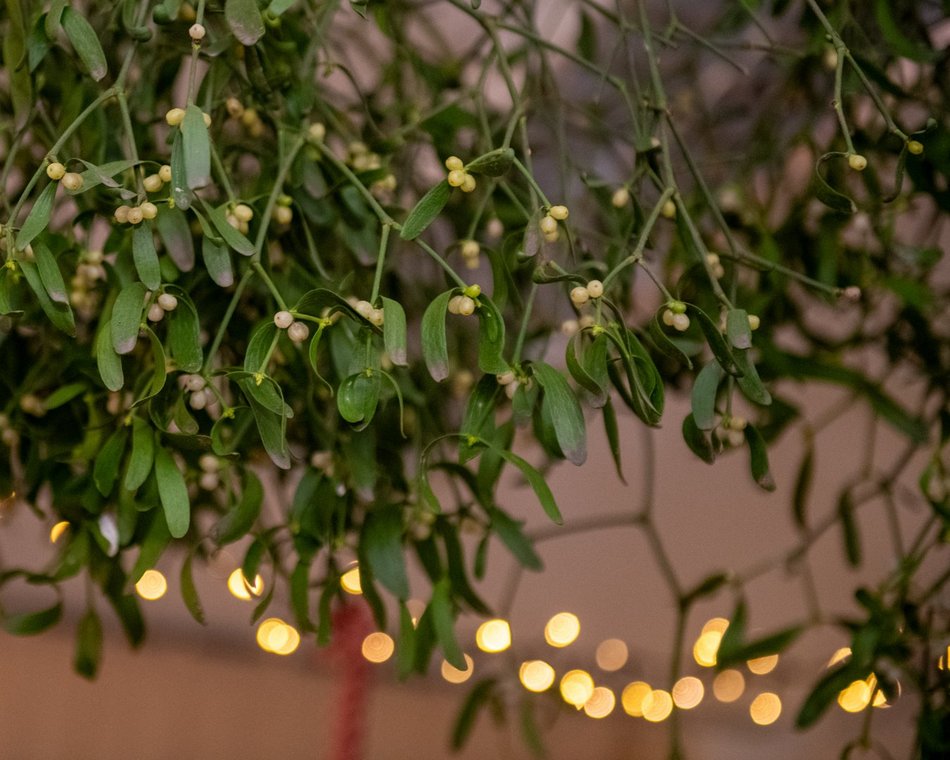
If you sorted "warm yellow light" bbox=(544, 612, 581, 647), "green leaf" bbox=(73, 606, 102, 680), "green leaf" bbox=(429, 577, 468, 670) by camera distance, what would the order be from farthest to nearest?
"warm yellow light" bbox=(544, 612, 581, 647) < "green leaf" bbox=(73, 606, 102, 680) < "green leaf" bbox=(429, 577, 468, 670)

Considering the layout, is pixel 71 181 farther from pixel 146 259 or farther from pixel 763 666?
pixel 763 666

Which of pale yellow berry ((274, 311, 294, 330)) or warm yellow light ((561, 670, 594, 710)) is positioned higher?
pale yellow berry ((274, 311, 294, 330))

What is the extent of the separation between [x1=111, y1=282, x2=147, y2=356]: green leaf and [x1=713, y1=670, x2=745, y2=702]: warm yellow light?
1.26 meters

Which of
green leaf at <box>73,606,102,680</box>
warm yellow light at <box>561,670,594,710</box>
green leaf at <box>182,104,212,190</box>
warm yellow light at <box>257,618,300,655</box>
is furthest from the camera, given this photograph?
warm yellow light at <box>257,618,300,655</box>

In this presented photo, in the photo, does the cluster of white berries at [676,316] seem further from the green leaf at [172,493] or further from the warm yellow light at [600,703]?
the warm yellow light at [600,703]

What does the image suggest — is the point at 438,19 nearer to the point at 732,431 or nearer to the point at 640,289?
the point at 640,289

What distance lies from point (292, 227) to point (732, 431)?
0.25 metres

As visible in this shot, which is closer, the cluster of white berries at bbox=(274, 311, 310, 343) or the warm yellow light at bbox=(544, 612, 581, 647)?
the cluster of white berries at bbox=(274, 311, 310, 343)

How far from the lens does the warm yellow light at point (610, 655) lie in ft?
4.96

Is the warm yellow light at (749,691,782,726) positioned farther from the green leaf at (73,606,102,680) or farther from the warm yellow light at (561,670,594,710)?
the green leaf at (73,606,102,680)

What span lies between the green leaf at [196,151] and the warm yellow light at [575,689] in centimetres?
66

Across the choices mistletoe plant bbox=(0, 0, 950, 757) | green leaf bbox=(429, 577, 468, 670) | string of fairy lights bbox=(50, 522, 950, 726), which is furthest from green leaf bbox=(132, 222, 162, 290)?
string of fairy lights bbox=(50, 522, 950, 726)

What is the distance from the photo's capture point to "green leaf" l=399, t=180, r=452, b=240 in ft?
1.43

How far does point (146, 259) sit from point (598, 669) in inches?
48.8
